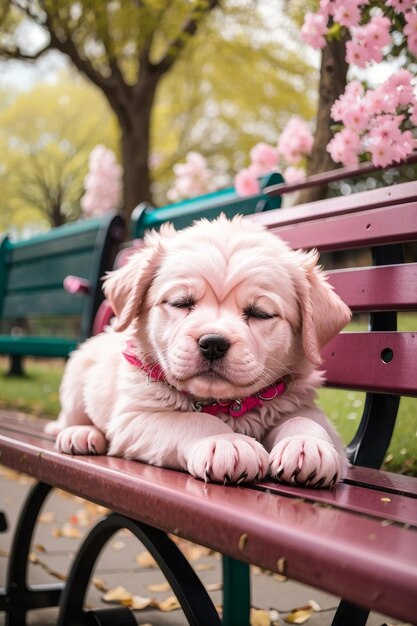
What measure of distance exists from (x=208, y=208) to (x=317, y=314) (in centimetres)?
244

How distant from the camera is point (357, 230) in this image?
110 inches

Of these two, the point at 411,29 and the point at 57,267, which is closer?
the point at 411,29

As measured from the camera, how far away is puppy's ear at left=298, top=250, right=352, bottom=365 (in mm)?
2211

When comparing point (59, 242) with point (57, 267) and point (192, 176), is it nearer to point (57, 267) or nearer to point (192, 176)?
point (57, 267)

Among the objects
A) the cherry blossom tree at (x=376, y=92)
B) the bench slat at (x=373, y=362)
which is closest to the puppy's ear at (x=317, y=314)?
the bench slat at (x=373, y=362)

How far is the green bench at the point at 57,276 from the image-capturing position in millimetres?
5785

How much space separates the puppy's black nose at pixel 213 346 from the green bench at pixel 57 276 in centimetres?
320

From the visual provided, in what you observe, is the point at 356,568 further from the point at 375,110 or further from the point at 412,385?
the point at 375,110

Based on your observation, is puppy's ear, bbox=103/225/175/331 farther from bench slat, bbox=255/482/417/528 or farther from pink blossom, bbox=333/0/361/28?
pink blossom, bbox=333/0/361/28

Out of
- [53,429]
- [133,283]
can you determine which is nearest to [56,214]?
[53,429]

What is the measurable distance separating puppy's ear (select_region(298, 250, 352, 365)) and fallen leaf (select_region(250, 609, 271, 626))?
1636 mm

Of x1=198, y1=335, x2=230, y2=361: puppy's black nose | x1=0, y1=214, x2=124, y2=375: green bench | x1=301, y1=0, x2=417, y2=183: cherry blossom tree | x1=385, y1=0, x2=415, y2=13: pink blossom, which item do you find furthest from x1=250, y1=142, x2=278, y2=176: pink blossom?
x1=198, y1=335, x2=230, y2=361: puppy's black nose

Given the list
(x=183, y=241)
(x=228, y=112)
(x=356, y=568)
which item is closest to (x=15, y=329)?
(x=228, y=112)

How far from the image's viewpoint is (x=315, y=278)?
7.58 ft
